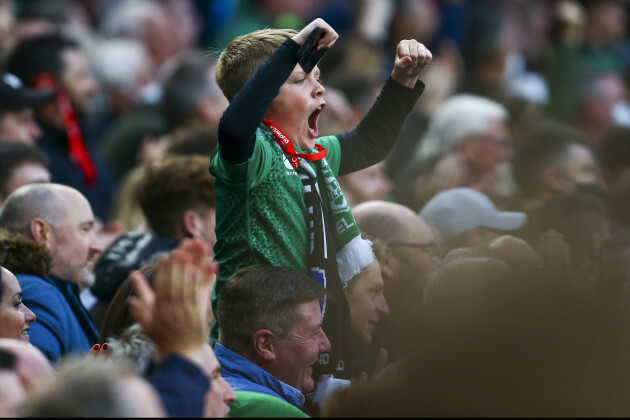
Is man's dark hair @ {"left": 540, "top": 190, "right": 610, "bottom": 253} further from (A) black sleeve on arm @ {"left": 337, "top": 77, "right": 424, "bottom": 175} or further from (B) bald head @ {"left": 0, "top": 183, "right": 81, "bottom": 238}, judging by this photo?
(B) bald head @ {"left": 0, "top": 183, "right": 81, "bottom": 238}

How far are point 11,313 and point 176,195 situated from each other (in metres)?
1.83

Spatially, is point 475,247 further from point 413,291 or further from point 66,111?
point 66,111

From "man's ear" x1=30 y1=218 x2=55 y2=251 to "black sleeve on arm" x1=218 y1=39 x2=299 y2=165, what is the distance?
1662 mm

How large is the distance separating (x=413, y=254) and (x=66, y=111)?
3415 millimetres

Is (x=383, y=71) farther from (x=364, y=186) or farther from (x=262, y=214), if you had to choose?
(x=262, y=214)

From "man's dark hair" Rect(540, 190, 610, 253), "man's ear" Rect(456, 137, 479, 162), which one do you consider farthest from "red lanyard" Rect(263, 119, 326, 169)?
"man's ear" Rect(456, 137, 479, 162)

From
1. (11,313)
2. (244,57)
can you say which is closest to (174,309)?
(11,313)

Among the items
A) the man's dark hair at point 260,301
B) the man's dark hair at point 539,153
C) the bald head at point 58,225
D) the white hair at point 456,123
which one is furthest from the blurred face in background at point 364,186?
the man's dark hair at point 260,301

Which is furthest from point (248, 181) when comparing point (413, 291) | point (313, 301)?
point (413, 291)

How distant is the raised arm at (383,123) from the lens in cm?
402

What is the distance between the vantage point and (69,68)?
24.6ft

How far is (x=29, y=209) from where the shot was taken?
15.5 ft

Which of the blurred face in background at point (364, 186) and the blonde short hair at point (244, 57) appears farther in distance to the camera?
the blurred face in background at point (364, 186)

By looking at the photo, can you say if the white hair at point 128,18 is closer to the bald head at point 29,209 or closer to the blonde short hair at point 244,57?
the bald head at point 29,209
